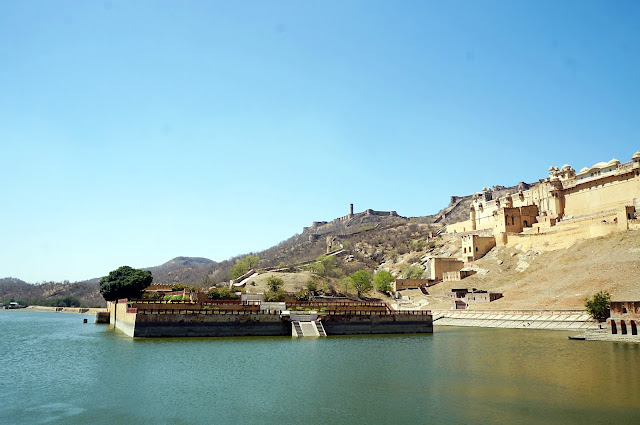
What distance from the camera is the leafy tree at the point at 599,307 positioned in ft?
133

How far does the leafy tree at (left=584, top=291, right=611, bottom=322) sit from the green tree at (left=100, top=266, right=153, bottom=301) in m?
47.5

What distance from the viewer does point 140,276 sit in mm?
61094

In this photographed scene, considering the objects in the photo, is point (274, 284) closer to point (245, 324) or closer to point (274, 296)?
point (274, 296)

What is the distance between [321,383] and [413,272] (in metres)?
61.5

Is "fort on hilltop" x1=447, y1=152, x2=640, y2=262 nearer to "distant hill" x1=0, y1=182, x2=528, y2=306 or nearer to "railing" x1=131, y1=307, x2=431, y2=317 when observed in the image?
"distant hill" x1=0, y1=182, x2=528, y2=306

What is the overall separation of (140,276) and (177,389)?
42.6 m

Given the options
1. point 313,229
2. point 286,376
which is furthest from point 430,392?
point 313,229

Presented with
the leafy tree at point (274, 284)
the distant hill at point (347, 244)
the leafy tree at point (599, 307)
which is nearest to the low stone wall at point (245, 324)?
the leafy tree at point (599, 307)

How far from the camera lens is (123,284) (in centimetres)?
5953

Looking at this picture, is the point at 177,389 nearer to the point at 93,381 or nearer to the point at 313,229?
the point at 93,381

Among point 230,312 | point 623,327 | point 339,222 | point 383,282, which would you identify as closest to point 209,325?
point 230,312

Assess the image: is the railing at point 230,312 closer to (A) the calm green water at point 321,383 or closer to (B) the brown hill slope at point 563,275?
(A) the calm green water at point 321,383

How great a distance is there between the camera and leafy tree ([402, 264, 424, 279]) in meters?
81.2

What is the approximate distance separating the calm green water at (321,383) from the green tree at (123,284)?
23875mm
